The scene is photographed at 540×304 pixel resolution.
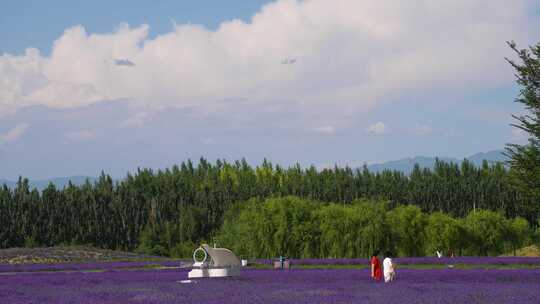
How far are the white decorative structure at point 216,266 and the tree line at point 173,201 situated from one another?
54.5 meters

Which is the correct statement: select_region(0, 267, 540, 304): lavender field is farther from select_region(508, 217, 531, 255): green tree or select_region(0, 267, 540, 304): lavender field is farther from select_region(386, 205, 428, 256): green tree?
select_region(508, 217, 531, 255): green tree

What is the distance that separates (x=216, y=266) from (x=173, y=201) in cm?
7911

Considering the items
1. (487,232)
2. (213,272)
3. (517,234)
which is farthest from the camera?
(517,234)

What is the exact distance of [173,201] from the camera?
4934 inches

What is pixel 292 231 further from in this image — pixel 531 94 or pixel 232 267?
pixel 531 94

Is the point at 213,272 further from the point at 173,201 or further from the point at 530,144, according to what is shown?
the point at 173,201

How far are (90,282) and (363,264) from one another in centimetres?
2922

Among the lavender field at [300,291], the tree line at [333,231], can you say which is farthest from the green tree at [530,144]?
the tree line at [333,231]

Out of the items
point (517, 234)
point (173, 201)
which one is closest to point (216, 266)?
point (517, 234)

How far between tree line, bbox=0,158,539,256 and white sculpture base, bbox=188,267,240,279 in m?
57.1

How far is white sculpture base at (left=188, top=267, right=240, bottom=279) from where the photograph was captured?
4451 centimetres

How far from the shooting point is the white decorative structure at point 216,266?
44875 mm

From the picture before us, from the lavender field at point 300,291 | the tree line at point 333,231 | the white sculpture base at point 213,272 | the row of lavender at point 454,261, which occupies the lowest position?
the lavender field at point 300,291

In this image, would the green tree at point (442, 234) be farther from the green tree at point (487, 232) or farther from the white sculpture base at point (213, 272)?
the white sculpture base at point (213, 272)
